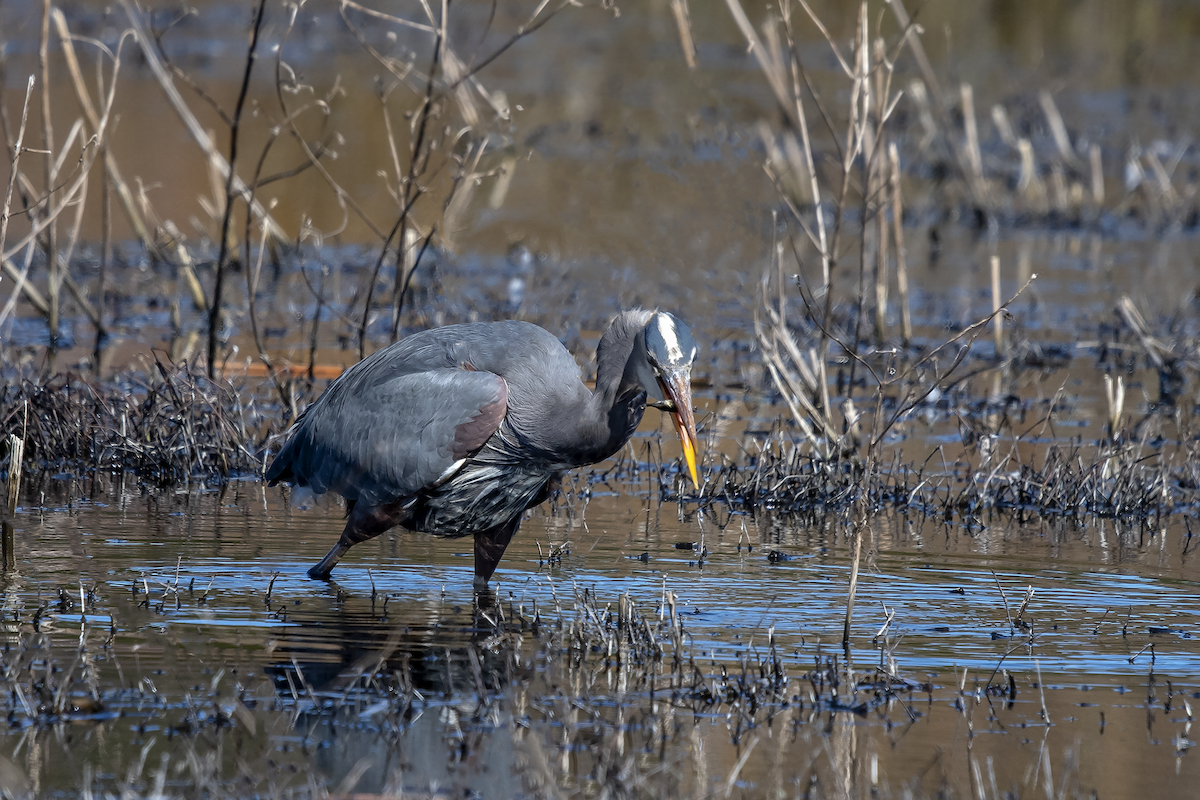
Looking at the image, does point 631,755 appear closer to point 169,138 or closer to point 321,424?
point 321,424

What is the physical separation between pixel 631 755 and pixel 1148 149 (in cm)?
1761

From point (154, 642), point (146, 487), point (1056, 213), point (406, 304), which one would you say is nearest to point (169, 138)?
point (406, 304)

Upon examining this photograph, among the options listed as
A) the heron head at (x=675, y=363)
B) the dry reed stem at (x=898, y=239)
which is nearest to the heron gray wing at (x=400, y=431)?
the heron head at (x=675, y=363)

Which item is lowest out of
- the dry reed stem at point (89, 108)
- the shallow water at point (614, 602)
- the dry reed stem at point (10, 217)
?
the shallow water at point (614, 602)

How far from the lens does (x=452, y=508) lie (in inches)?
251

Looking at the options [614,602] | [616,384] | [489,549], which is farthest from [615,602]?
[616,384]

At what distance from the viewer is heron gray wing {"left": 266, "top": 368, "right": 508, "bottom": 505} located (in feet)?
20.0

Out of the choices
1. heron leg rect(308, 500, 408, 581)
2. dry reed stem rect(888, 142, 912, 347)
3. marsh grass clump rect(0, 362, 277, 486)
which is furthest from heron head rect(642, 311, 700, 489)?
dry reed stem rect(888, 142, 912, 347)

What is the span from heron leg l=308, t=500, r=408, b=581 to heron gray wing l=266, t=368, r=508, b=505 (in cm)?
4

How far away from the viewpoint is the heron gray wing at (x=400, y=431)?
6.09 metres

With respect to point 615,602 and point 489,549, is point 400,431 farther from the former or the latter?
point 615,602

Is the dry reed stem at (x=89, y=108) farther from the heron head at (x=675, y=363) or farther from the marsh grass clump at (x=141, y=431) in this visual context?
the heron head at (x=675, y=363)

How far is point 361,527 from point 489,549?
1.65 feet

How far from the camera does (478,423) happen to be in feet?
19.9
